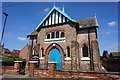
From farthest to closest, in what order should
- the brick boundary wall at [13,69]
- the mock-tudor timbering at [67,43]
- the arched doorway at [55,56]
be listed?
the arched doorway at [55,56], the mock-tudor timbering at [67,43], the brick boundary wall at [13,69]

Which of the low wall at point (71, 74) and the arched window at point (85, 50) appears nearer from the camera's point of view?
the low wall at point (71, 74)

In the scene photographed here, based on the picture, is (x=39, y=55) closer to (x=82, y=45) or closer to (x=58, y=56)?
(x=58, y=56)

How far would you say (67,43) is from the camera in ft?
41.9

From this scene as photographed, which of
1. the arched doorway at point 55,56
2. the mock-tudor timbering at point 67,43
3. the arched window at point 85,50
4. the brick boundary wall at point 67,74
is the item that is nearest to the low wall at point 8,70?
the brick boundary wall at point 67,74

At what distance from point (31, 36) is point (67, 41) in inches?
355

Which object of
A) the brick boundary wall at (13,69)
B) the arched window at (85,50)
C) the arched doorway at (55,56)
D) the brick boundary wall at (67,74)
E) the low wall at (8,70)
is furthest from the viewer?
the arched doorway at (55,56)

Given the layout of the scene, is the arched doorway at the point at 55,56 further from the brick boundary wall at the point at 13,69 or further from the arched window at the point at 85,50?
the brick boundary wall at the point at 13,69

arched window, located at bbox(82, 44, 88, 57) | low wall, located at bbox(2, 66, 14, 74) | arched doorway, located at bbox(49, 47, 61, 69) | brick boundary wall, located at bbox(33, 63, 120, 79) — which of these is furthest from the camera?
arched doorway, located at bbox(49, 47, 61, 69)

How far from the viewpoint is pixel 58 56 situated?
13086mm

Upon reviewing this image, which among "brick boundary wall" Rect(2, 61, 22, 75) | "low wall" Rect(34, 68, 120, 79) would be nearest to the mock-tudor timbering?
"low wall" Rect(34, 68, 120, 79)

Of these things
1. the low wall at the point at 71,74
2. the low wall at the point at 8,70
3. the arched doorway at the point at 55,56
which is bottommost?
the low wall at the point at 8,70

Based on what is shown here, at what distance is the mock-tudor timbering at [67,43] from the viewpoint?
12.0 metres

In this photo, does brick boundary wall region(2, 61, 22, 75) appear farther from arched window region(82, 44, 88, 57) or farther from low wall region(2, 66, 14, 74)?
arched window region(82, 44, 88, 57)

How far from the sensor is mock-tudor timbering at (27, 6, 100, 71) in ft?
39.4
